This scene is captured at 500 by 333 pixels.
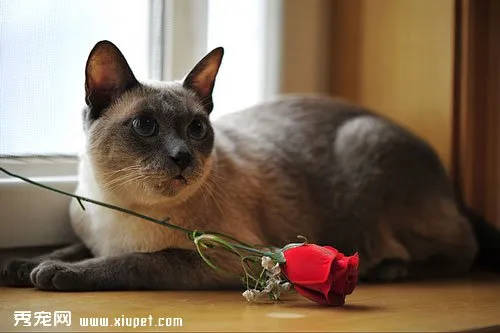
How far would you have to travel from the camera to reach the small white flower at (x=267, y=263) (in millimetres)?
1504

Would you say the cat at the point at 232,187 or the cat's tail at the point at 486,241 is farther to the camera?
the cat's tail at the point at 486,241

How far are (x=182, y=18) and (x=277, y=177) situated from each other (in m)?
0.49

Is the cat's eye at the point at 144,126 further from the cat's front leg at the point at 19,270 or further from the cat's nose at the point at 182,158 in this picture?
Result: the cat's front leg at the point at 19,270

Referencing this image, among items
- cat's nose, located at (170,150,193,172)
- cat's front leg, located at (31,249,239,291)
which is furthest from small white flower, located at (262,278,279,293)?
cat's nose, located at (170,150,193,172)

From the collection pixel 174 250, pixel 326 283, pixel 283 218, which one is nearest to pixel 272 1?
pixel 283 218

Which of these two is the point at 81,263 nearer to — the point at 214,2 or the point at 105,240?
the point at 105,240

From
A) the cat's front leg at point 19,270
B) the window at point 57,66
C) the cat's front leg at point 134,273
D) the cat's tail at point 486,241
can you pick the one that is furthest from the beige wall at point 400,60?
the cat's front leg at point 19,270

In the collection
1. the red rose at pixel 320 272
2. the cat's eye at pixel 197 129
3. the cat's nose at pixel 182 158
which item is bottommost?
the red rose at pixel 320 272

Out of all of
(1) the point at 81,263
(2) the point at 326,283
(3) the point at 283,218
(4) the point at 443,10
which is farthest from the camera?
→ (4) the point at 443,10

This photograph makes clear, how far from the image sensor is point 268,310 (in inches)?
59.2

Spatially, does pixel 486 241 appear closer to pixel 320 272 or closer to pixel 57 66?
pixel 320 272

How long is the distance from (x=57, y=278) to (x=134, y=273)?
16 cm

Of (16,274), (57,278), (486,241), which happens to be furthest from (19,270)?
(486,241)

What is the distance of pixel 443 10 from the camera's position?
222cm
